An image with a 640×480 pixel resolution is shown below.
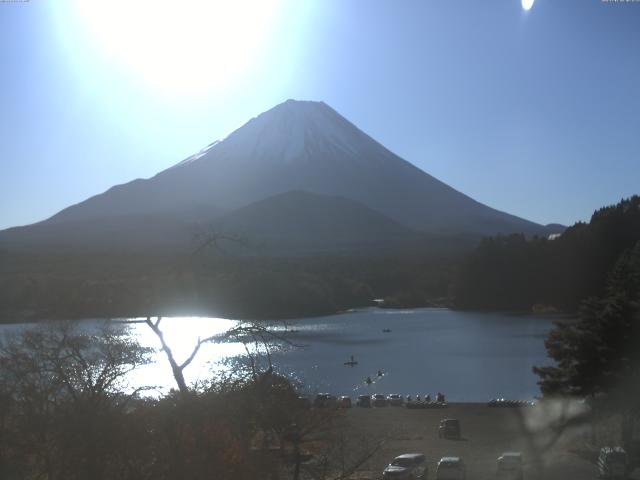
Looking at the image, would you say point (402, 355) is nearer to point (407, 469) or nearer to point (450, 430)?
point (450, 430)

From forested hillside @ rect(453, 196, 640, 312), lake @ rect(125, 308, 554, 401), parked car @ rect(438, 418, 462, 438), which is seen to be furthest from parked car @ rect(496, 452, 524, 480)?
forested hillside @ rect(453, 196, 640, 312)

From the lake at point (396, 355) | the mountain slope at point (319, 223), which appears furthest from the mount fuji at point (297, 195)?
the lake at point (396, 355)

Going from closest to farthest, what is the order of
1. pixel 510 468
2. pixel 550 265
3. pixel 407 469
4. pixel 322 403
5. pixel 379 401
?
1. pixel 407 469
2. pixel 510 468
3. pixel 322 403
4. pixel 379 401
5. pixel 550 265

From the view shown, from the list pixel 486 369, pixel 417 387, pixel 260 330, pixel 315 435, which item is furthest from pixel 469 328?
pixel 260 330

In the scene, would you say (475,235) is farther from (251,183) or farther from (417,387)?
(417,387)

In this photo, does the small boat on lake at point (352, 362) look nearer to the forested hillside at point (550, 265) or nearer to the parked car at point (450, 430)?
the parked car at point (450, 430)

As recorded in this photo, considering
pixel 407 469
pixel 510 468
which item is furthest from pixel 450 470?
pixel 510 468
